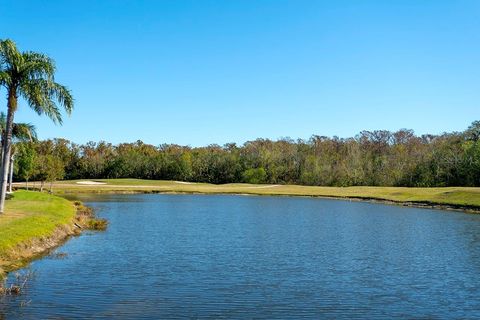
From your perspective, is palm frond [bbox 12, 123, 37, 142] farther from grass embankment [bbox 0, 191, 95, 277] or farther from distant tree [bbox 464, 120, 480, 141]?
distant tree [bbox 464, 120, 480, 141]

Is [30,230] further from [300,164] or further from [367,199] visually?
[300,164]

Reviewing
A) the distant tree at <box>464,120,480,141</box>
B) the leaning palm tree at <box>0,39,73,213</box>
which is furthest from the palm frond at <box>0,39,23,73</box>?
Result: the distant tree at <box>464,120,480,141</box>

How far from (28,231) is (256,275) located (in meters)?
14.6

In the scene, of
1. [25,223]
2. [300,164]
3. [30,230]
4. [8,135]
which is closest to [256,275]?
[30,230]

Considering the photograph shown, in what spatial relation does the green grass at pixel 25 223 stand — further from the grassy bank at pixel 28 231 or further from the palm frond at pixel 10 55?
the palm frond at pixel 10 55

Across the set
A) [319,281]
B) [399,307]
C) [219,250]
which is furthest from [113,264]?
[399,307]

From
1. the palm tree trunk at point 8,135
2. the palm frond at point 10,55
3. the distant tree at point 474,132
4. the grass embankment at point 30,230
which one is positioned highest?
the distant tree at point 474,132

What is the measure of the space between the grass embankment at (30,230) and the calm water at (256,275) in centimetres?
115

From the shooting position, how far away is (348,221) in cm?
5122

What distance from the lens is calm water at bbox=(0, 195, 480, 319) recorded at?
18141 mm

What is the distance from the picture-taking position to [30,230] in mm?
30203

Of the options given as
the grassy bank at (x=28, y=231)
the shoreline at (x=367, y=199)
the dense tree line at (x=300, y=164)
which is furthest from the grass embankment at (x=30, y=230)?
the dense tree line at (x=300, y=164)

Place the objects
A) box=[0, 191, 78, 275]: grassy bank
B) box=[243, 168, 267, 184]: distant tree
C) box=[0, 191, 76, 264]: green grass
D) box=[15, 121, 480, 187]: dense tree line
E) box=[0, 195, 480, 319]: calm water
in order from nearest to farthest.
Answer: box=[0, 195, 480, 319]: calm water
box=[0, 191, 78, 275]: grassy bank
box=[0, 191, 76, 264]: green grass
box=[15, 121, 480, 187]: dense tree line
box=[243, 168, 267, 184]: distant tree

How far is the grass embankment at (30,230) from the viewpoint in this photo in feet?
82.9
